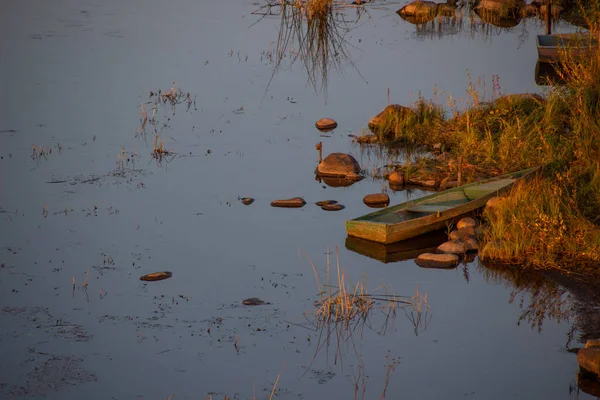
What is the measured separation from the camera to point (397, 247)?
1242cm

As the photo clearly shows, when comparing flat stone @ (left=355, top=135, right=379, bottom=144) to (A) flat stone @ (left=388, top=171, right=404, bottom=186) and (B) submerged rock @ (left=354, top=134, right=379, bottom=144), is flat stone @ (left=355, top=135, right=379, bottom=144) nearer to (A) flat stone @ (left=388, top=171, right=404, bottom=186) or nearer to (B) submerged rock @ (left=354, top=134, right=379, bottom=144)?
(B) submerged rock @ (left=354, top=134, right=379, bottom=144)

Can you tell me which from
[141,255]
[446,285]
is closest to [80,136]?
[141,255]

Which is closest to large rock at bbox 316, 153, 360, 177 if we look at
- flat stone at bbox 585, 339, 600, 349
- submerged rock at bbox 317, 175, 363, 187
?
submerged rock at bbox 317, 175, 363, 187

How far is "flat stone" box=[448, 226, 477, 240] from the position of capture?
12289 millimetres

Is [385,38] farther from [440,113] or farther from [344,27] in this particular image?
[440,113]

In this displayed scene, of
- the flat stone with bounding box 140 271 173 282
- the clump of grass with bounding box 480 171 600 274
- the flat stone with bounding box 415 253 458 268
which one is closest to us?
the flat stone with bounding box 140 271 173 282

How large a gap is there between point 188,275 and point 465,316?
3104 millimetres

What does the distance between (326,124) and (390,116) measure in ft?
4.01

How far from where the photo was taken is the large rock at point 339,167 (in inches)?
596

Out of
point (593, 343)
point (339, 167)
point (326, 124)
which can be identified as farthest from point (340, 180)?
point (593, 343)

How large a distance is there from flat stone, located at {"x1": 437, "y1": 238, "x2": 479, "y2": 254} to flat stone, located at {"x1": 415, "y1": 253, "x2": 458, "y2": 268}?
164mm

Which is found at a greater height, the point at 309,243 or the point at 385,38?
the point at 385,38

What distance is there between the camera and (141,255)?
12.0 metres

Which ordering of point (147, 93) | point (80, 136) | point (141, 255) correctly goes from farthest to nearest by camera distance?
1. point (147, 93)
2. point (80, 136)
3. point (141, 255)
